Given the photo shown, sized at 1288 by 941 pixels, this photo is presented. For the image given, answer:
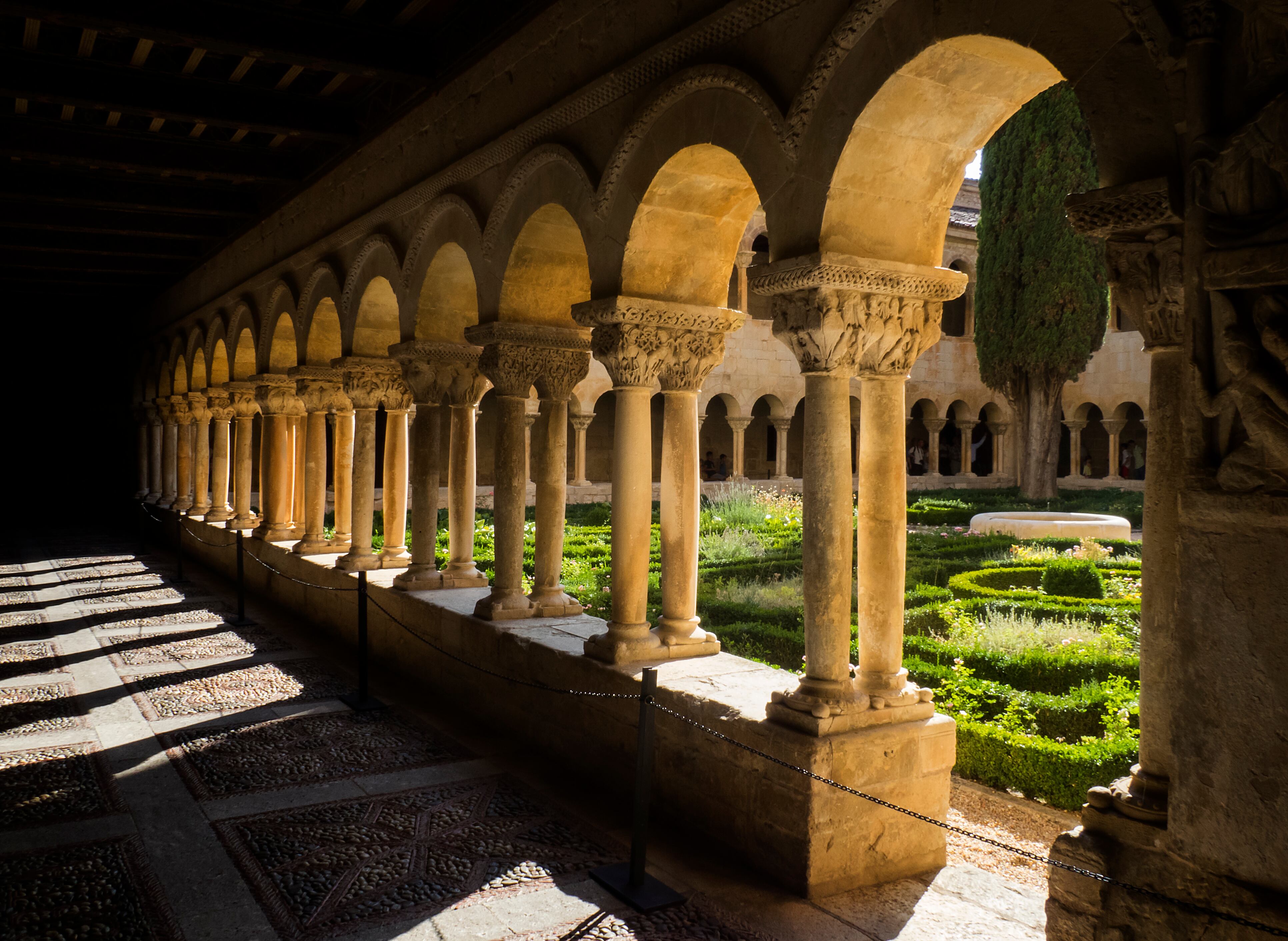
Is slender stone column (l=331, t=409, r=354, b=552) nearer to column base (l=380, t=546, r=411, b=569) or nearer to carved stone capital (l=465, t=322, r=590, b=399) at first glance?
column base (l=380, t=546, r=411, b=569)

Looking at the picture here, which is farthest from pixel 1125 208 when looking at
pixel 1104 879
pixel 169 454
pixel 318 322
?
pixel 169 454

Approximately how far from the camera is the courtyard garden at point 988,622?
14.9 feet

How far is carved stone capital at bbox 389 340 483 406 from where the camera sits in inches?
270

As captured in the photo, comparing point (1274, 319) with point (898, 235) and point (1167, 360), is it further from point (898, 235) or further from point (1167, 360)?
point (898, 235)

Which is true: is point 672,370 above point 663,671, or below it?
above

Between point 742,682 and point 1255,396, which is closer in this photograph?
point 1255,396

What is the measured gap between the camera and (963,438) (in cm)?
2297

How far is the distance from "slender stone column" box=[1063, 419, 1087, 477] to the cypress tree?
338 cm

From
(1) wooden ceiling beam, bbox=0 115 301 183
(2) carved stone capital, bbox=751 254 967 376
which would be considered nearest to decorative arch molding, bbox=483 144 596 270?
(2) carved stone capital, bbox=751 254 967 376

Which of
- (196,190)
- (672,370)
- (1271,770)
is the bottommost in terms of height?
(1271,770)

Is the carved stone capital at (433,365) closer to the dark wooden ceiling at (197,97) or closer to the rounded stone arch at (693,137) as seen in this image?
the dark wooden ceiling at (197,97)

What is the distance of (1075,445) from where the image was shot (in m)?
22.9

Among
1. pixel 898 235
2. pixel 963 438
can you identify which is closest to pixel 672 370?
pixel 898 235

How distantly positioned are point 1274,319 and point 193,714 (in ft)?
17.8
